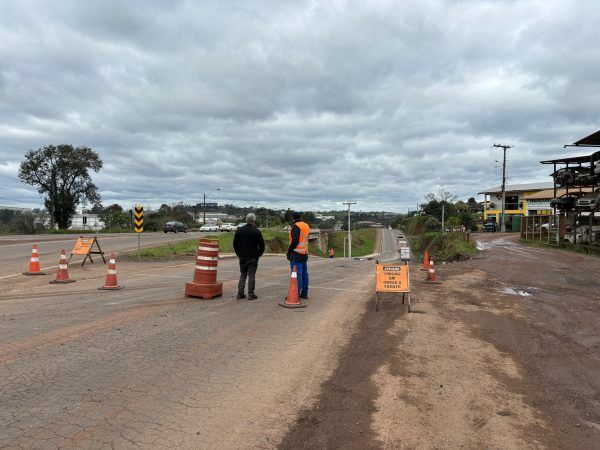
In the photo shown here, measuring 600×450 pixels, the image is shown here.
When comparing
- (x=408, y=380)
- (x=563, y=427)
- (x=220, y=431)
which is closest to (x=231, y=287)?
(x=408, y=380)

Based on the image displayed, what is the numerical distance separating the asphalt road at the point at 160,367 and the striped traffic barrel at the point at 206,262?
61 cm

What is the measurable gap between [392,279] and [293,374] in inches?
180

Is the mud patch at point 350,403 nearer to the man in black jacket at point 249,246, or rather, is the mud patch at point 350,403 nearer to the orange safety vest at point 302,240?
the orange safety vest at point 302,240

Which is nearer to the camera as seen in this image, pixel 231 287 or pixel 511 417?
pixel 511 417

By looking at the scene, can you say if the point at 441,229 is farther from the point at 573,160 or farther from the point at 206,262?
the point at 206,262

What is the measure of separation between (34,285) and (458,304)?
10658 mm

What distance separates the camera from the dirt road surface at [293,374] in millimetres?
3707

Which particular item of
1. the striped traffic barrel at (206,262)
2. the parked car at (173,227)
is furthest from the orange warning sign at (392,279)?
the parked car at (173,227)

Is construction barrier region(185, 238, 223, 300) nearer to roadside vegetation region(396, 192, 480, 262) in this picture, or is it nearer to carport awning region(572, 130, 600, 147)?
roadside vegetation region(396, 192, 480, 262)

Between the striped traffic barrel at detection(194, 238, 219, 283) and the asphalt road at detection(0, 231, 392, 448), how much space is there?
608 mm

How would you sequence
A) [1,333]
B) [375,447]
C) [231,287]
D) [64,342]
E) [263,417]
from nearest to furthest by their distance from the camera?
[375,447], [263,417], [64,342], [1,333], [231,287]

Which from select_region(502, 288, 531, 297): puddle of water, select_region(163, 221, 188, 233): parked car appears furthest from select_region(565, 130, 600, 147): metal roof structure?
select_region(163, 221, 188, 233): parked car

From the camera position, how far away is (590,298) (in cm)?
1060

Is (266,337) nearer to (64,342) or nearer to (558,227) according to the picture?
(64,342)
